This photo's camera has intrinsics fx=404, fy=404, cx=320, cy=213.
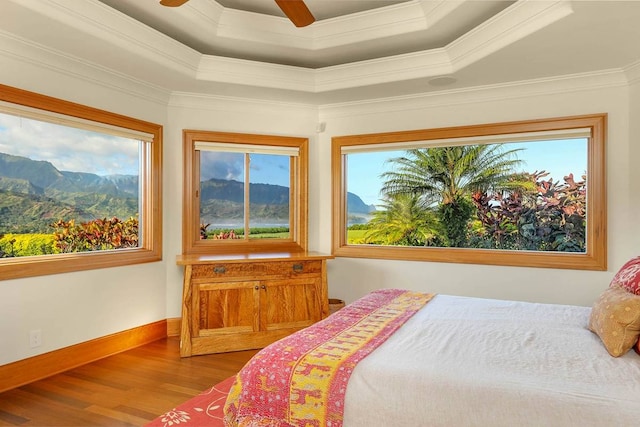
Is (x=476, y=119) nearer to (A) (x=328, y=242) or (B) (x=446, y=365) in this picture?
(A) (x=328, y=242)

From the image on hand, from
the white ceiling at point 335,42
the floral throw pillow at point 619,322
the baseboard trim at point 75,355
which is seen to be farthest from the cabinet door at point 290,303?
the floral throw pillow at point 619,322

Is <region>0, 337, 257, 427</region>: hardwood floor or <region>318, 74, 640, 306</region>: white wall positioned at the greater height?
<region>318, 74, 640, 306</region>: white wall

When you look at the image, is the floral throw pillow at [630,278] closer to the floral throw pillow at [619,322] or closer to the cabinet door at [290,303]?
the floral throw pillow at [619,322]

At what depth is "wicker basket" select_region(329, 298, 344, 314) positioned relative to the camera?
397cm

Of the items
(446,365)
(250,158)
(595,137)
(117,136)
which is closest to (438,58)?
(595,137)

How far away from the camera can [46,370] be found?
2.85m

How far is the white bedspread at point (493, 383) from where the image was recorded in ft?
4.18

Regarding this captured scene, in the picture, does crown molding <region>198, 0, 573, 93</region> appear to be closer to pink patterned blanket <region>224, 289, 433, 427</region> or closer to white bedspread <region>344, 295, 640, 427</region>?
white bedspread <region>344, 295, 640, 427</region>

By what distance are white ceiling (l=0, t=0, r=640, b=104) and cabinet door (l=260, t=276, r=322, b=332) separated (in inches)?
70.5

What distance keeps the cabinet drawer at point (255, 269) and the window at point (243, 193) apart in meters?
0.60

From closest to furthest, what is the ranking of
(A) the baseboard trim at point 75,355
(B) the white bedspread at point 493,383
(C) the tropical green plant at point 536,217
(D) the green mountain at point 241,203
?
(B) the white bedspread at point 493,383
(A) the baseboard trim at point 75,355
(C) the tropical green plant at point 536,217
(D) the green mountain at point 241,203

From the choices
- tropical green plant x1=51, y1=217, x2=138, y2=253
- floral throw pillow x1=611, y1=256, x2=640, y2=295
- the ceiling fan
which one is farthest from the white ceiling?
floral throw pillow x1=611, y1=256, x2=640, y2=295

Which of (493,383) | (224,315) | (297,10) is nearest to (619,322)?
(493,383)

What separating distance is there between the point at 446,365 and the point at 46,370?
9.20 feet
